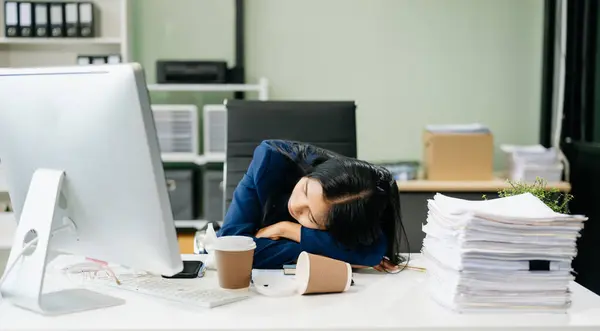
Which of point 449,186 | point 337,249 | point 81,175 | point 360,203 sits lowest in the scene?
point 449,186

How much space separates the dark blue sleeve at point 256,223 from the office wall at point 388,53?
2011 mm

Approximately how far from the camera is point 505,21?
3777 millimetres

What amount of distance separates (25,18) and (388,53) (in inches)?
80.0

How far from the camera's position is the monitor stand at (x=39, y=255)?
1212mm

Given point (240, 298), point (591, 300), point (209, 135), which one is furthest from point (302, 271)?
point (209, 135)

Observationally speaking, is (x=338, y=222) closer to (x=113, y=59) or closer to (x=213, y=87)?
(x=213, y=87)

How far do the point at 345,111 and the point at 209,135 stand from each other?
4.43ft

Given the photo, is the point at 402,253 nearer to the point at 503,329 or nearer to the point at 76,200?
the point at 503,329

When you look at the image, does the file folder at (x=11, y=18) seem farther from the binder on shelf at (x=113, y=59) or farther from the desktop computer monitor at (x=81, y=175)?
the desktop computer monitor at (x=81, y=175)

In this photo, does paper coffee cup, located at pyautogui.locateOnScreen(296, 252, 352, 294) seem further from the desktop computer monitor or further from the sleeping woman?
the desktop computer monitor

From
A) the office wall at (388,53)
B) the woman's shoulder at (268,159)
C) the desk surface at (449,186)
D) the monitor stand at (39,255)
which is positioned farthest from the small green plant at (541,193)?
the office wall at (388,53)

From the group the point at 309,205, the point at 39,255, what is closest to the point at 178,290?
the point at 39,255

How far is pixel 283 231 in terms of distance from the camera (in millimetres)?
1609

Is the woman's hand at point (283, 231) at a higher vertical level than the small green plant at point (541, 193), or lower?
lower
